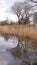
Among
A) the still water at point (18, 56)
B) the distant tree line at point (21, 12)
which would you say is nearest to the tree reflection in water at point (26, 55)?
the still water at point (18, 56)

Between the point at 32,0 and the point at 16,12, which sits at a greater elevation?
the point at 32,0

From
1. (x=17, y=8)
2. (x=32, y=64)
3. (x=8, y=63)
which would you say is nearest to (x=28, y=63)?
(x=32, y=64)

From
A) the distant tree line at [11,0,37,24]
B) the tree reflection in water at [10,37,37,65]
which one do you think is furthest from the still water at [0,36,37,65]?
the distant tree line at [11,0,37,24]

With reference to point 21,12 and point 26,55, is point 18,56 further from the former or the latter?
point 21,12

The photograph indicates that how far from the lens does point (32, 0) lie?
11.5 metres

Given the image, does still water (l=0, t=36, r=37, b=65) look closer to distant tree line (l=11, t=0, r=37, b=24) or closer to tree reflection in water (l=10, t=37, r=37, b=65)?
tree reflection in water (l=10, t=37, r=37, b=65)

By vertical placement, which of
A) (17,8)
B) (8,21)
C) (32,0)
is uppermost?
(32,0)

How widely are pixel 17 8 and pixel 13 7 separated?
1.09 m

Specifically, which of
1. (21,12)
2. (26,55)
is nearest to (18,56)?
(26,55)

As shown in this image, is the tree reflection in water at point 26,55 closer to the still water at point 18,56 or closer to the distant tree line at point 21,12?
the still water at point 18,56

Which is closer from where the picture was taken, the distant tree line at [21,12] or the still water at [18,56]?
the still water at [18,56]

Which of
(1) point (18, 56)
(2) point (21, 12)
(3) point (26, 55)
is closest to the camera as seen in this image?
(1) point (18, 56)

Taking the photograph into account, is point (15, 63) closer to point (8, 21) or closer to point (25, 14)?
point (25, 14)

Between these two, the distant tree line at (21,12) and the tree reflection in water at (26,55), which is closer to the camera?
the tree reflection in water at (26,55)
